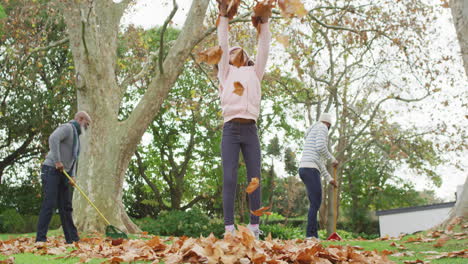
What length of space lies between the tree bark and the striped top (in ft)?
12.8

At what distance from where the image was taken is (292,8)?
212cm

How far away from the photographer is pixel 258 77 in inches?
164

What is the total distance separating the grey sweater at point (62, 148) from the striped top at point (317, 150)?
11.3 feet

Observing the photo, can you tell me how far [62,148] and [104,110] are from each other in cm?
357

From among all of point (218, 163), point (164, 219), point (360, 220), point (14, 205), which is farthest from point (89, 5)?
point (360, 220)

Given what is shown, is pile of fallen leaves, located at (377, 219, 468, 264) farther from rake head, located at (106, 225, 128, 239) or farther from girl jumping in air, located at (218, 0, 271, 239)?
rake head, located at (106, 225, 128, 239)

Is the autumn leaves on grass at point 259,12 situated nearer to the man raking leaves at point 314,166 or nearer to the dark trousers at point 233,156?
the dark trousers at point 233,156

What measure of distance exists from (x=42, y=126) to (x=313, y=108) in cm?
1151

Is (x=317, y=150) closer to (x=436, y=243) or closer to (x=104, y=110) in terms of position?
(x=436, y=243)

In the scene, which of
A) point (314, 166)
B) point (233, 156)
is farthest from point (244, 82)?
point (314, 166)

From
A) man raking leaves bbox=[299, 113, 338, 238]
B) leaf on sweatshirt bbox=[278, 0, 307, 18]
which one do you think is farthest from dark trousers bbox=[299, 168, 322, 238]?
leaf on sweatshirt bbox=[278, 0, 307, 18]

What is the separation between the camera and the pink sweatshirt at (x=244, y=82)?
13.0ft

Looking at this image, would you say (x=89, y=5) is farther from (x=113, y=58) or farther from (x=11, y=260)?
(x=11, y=260)

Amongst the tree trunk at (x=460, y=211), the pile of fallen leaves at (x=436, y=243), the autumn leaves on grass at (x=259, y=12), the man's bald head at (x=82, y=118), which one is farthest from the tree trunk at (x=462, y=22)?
the man's bald head at (x=82, y=118)
